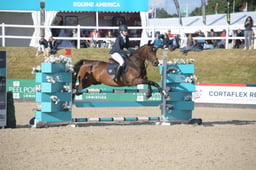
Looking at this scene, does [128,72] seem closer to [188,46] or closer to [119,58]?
[119,58]

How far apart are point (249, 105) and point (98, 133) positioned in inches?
425

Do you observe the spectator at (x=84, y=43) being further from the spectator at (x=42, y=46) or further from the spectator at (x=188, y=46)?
the spectator at (x=188, y=46)

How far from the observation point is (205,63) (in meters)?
26.4

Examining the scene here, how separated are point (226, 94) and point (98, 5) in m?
10.8

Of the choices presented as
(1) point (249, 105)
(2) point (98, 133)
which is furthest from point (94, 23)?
(2) point (98, 133)

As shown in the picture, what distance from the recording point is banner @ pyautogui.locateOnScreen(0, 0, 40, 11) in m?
28.6

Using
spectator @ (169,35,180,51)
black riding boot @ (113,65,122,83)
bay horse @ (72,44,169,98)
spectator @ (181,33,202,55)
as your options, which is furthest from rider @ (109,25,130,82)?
spectator @ (181,33,202,55)

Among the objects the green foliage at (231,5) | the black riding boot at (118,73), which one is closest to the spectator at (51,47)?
the black riding boot at (118,73)

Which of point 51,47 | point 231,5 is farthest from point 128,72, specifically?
point 231,5

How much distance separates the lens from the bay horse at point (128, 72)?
554 inches

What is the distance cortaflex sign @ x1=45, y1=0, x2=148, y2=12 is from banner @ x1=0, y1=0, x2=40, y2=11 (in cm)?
68

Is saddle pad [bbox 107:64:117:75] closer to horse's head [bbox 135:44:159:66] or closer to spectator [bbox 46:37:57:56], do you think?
horse's head [bbox 135:44:159:66]

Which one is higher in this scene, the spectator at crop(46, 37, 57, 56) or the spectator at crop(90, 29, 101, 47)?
the spectator at crop(90, 29, 101, 47)

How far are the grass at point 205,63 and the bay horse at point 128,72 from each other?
10.8 m
